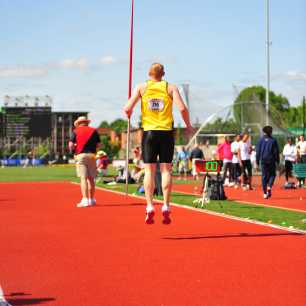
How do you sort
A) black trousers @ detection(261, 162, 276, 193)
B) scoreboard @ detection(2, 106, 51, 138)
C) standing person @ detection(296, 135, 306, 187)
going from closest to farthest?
black trousers @ detection(261, 162, 276, 193) < standing person @ detection(296, 135, 306, 187) < scoreboard @ detection(2, 106, 51, 138)

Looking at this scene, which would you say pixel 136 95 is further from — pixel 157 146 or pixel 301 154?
pixel 301 154

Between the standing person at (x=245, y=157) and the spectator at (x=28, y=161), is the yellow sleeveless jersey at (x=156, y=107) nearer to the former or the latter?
the standing person at (x=245, y=157)

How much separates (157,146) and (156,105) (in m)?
0.53

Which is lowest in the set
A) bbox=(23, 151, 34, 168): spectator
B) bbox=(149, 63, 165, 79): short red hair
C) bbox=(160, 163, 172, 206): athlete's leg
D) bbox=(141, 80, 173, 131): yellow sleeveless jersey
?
bbox=(23, 151, 34, 168): spectator

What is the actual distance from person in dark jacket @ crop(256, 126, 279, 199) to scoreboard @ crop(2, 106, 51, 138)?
72715mm

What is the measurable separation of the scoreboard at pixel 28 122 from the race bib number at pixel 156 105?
3187 inches

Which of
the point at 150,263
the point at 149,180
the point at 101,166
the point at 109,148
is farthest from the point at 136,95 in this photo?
the point at 109,148

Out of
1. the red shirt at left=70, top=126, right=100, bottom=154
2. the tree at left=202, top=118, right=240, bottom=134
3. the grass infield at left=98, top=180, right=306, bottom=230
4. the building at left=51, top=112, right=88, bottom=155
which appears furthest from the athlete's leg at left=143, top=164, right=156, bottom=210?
the building at left=51, top=112, right=88, bottom=155

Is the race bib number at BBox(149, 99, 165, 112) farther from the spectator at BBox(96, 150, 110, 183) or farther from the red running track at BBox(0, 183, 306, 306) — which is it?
the spectator at BBox(96, 150, 110, 183)

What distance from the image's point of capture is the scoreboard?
297ft

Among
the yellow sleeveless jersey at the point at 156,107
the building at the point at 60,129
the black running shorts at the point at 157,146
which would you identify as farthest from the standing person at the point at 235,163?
the building at the point at 60,129

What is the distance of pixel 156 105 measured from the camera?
9.39 meters

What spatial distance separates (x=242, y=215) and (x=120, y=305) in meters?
7.53

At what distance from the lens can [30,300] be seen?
5.30 metres
